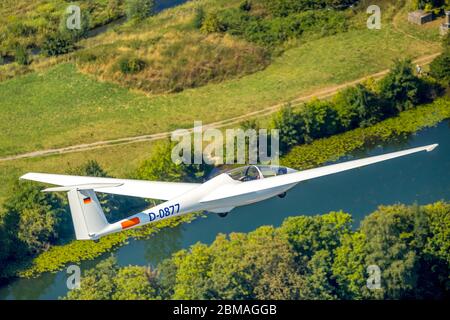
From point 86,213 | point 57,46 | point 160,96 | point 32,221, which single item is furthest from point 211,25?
point 86,213

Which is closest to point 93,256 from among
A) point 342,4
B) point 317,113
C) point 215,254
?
point 215,254

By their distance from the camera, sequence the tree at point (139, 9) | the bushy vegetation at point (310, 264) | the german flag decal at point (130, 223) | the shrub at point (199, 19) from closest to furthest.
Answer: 1. the german flag decal at point (130, 223)
2. the bushy vegetation at point (310, 264)
3. the shrub at point (199, 19)
4. the tree at point (139, 9)

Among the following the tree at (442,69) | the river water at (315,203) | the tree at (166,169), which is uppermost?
the tree at (442,69)

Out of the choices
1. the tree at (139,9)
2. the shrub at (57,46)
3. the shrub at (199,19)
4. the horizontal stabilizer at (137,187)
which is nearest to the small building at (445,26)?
the shrub at (199,19)

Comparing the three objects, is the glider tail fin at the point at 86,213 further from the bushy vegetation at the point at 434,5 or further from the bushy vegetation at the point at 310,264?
the bushy vegetation at the point at 434,5

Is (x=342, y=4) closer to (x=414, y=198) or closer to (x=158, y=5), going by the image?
(x=158, y=5)

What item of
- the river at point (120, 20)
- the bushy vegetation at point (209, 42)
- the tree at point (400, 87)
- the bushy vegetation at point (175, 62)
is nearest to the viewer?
the tree at point (400, 87)
